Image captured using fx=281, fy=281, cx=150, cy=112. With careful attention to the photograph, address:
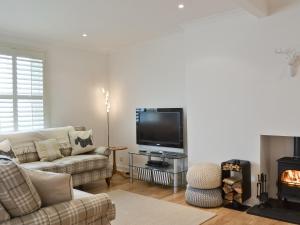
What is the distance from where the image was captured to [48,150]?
4.33 meters

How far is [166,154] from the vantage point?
15.3ft

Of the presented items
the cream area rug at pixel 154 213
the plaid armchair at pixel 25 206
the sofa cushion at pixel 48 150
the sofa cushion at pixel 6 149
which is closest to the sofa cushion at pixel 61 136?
the sofa cushion at pixel 48 150

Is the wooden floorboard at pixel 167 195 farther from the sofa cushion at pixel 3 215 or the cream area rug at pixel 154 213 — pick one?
the sofa cushion at pixel 3 215

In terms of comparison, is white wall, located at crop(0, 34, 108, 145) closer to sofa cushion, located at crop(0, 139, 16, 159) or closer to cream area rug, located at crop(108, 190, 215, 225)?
sofa cushion, located at crop(0, 139, 16, 159)

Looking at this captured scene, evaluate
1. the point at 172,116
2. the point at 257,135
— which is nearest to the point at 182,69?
the point at 172,116

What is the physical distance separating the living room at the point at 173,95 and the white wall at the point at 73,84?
2 centimetres

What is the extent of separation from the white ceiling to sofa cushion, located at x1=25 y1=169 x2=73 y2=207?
216cm

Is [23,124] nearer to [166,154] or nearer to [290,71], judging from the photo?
[166,154]

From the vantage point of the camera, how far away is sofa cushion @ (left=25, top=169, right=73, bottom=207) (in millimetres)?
1955

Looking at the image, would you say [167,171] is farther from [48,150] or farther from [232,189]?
[48,150]

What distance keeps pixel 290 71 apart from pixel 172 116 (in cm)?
194

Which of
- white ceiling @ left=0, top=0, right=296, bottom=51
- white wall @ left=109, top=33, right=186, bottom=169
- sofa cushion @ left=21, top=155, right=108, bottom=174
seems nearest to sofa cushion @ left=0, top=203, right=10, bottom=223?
sofa cushion @ left=21, top=155, right=108, bottom=174

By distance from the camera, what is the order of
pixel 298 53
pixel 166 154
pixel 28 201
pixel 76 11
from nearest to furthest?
pixel 28 201 < pixel 298 53 < pixel 76 11 < pixel 166 154

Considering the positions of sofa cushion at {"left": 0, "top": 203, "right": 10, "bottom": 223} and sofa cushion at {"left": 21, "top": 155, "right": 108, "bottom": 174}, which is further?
sofa cushion at {"left": 21, "top": 155, "right": 108, "bottom": 174}
